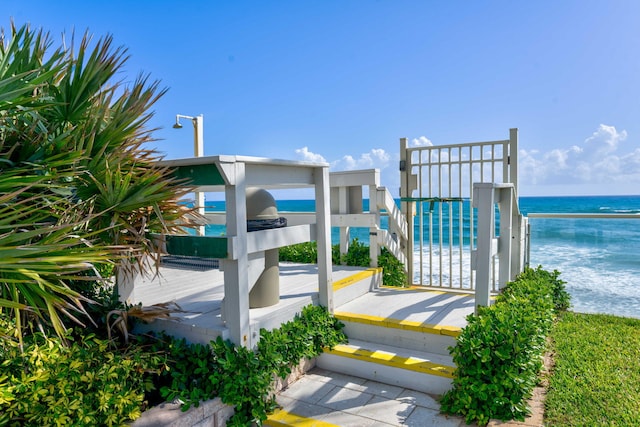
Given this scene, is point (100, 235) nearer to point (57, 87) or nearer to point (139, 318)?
point (139, 318)

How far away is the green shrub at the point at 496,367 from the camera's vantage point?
2.43 meters

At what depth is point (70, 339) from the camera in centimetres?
259

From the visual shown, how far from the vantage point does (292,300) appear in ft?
11.2

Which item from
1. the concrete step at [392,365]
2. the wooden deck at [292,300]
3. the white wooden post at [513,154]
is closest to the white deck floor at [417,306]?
the wooden deck at [292,300]

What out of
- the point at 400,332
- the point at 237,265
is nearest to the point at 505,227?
the point at 400,332

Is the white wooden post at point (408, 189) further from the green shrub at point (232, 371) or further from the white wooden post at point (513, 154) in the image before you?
the green shrub at point (232, 371)

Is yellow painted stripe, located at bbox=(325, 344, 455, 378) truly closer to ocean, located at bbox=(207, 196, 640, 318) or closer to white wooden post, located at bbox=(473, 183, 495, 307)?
white wooden post, located at bbox=(473, 183, 495, 307)

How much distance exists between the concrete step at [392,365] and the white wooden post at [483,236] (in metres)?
0.60

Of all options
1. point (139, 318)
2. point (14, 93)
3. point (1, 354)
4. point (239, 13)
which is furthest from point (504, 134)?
point (239, 13)

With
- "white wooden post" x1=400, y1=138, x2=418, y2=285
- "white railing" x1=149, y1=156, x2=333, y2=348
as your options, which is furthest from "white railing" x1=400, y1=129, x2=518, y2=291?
"white railing" x1=149, y1=156, x2=333, y2=348

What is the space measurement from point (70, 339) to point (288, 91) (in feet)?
37.9

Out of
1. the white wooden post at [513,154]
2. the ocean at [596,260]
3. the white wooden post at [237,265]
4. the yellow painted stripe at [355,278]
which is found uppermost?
the white wooden post at [513,154]

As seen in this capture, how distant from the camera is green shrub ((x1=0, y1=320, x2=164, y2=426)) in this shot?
2006 mm

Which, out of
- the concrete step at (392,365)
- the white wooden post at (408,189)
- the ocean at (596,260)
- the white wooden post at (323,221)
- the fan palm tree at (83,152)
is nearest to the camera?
the fan palm tree at (83,152)
